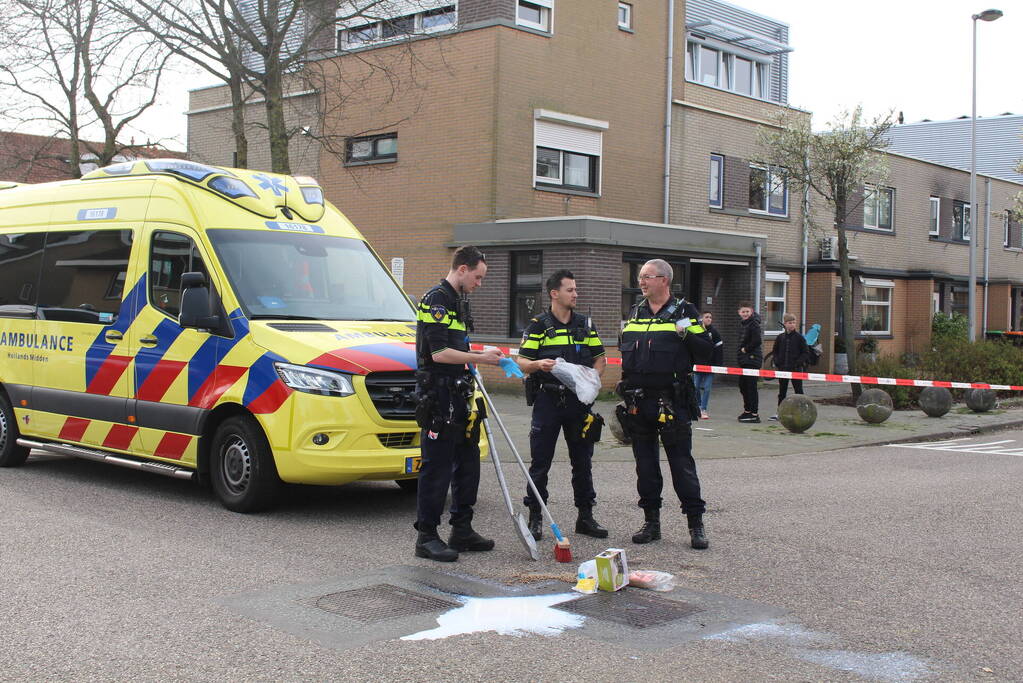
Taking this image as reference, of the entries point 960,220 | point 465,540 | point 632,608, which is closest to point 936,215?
point 960,220

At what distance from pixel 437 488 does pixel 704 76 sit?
22.1 metres

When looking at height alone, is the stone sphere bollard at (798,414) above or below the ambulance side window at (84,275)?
below

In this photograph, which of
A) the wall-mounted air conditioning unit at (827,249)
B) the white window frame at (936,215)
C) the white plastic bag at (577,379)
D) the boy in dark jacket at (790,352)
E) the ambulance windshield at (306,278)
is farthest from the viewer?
the white window frame at (936,215)

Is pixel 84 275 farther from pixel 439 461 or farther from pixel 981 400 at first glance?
pixel 981 400

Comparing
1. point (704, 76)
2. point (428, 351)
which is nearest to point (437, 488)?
point (428, 351)

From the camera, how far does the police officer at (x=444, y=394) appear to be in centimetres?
636

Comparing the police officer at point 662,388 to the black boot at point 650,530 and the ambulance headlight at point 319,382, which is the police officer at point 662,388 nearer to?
the black boot at point 650,530

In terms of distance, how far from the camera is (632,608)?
542 centimetres

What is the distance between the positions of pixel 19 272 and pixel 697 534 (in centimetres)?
703

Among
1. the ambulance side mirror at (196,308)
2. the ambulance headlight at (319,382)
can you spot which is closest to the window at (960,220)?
the ambulance headlight at (319,382)

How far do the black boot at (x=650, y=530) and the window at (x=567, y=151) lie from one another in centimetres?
1450

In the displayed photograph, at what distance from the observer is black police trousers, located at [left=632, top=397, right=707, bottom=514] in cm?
689

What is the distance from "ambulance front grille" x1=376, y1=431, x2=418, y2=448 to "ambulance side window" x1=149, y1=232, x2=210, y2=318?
2.03 m

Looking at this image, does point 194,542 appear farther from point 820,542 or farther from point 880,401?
point 880,401
